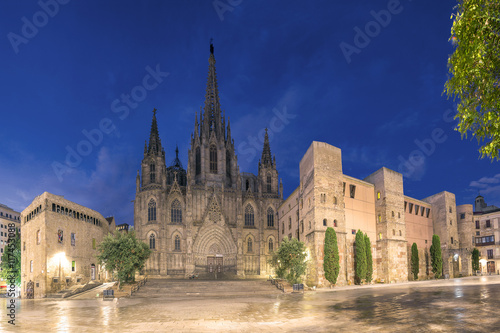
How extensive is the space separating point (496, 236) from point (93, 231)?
64934 millimetres

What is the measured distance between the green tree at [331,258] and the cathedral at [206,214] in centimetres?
2414

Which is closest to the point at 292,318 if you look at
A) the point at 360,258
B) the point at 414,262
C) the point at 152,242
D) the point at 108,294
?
the point at 108,294

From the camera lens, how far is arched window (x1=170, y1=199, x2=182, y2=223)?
61.5 m

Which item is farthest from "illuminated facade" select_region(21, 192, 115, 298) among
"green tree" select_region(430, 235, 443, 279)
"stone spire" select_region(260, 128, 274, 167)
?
"green tree" select_region(430, 235, 443, 279)

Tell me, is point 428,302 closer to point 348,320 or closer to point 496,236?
point 348,320

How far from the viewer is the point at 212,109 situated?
7338 cm

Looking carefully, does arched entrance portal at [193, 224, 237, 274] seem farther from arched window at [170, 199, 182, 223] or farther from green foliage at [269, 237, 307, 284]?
green foliage at [269, 237, 307, 284]

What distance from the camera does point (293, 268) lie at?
3897cm

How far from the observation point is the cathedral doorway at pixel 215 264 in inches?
2446

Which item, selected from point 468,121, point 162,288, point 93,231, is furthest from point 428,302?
point 93,231

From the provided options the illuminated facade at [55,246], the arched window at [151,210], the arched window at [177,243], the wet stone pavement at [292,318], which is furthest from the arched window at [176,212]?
the wet stone pavement at [292,318]

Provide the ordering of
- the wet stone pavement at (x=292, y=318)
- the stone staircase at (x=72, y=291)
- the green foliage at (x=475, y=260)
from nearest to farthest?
the wet stone pavement at (x=292, y=318), the stone staircase at (x=72, y=291), the green foliage at (x=475, y=260)

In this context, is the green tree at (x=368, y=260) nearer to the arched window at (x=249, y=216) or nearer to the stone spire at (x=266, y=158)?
the arched window at (x=249, y=216)

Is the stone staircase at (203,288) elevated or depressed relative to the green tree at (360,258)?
depressed
